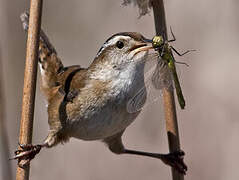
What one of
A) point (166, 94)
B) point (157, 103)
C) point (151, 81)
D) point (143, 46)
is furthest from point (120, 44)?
point (157, 103)

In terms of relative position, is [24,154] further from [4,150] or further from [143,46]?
[143,46]

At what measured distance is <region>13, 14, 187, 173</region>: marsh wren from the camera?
2840 mm

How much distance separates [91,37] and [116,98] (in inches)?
69.5

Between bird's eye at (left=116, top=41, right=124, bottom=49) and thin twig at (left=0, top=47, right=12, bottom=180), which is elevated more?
bird's eye at (left=116, top=41, right=124, bottom=49)

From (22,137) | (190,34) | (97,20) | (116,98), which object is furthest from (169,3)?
(22,137)

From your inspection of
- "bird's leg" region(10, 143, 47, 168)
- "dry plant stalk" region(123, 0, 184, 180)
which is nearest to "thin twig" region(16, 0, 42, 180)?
"bird's leg" region(10, 143, 47, 168)

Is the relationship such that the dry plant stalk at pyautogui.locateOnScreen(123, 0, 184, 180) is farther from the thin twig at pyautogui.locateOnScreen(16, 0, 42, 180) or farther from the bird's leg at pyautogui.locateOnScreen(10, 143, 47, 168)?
the bird's leg at pyautogui.locateOnScreen(10, 143, 47, 168)

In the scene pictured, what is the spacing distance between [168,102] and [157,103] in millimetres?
1698

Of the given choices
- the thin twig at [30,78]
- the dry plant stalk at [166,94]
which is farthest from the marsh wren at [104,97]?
the thin twig at [30,78]

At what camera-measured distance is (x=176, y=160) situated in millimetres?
3100

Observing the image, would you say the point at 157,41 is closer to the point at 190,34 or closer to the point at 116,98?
the point at 116,98

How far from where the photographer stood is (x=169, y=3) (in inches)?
165

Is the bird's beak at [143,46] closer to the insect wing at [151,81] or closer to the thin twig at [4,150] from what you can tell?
the insect wing at [151,81]

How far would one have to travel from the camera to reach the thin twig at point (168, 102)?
8.36ft
